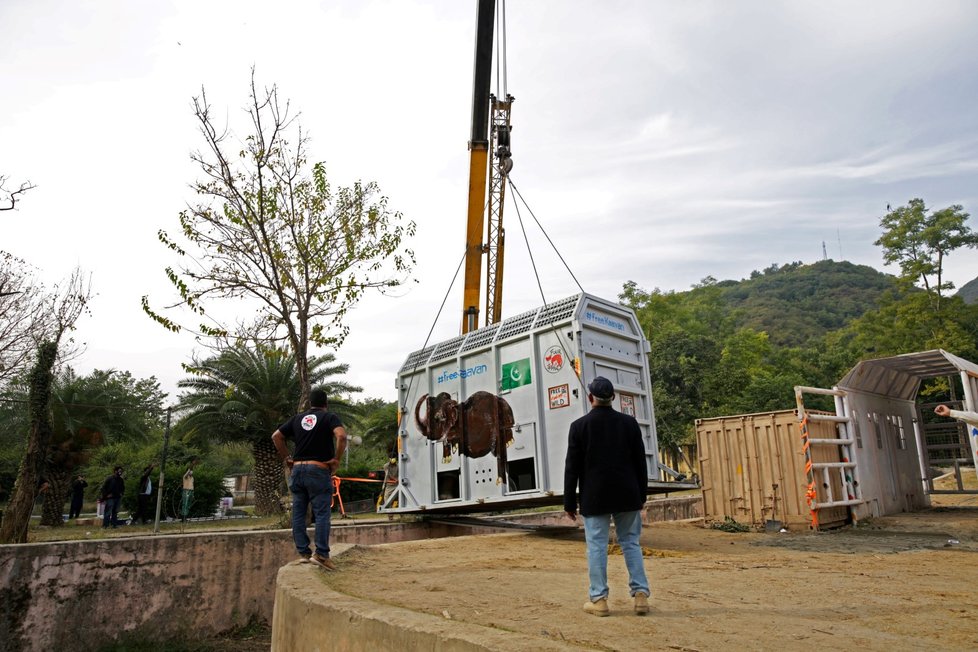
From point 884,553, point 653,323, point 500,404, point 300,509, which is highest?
point 653,323

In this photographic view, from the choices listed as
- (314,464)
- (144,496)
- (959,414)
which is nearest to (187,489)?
(144,496)

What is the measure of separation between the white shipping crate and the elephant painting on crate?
0.02 m

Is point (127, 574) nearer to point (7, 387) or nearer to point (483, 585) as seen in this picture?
point (483, 585)

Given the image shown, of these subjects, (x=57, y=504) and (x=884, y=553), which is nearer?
(x=884, y=553)

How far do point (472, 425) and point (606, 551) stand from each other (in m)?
6.10

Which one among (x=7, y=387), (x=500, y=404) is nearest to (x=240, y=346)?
(x=500, y=404)

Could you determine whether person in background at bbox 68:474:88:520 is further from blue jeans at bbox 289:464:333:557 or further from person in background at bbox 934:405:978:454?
person in background at bbox 934:405:978:454

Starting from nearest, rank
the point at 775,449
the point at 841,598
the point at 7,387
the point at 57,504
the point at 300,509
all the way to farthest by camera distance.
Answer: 1. the point at 841,598
2. the point at 300,509
3. the point at 775,449
4. the point at 57,504
5. the point at 7,387

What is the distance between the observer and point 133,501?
73.9ft

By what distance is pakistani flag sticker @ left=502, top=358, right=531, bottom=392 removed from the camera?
30.6 feet

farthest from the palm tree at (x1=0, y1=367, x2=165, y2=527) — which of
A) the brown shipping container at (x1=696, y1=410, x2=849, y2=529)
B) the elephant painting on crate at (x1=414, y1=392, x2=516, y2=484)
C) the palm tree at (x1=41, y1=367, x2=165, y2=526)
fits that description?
the brown shipping container at (x1=696, y1=410, x2=849, y2=529)

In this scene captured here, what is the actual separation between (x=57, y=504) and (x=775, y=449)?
20103 millimetres

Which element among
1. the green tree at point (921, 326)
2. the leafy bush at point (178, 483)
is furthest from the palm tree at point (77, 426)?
the green tree at point (921, 326)

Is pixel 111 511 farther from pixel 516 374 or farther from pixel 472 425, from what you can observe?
pixel 516 374
